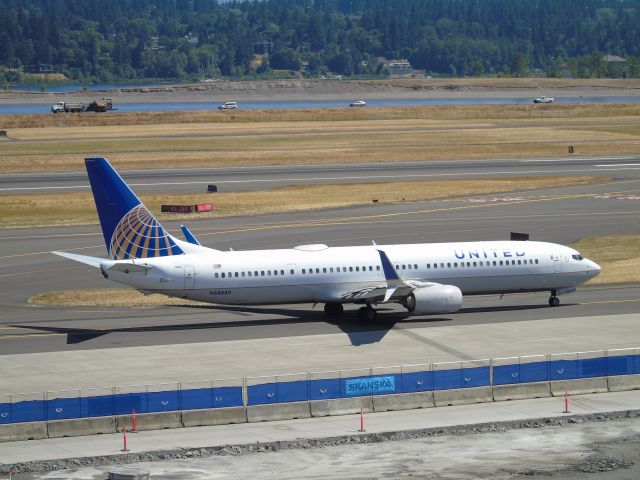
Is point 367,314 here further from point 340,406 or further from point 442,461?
point 442,461

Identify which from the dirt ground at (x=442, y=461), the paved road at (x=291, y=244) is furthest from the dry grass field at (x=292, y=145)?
the dirt ground at (x=442, y=461)

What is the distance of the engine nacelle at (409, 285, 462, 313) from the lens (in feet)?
208

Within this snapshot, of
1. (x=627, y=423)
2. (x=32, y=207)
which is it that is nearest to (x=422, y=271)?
(x=627, y=423)

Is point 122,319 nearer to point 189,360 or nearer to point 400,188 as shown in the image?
point 189,360

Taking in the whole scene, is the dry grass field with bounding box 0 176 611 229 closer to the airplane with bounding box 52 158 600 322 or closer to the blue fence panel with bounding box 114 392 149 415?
the airplane with bounding box 52 158 600 322

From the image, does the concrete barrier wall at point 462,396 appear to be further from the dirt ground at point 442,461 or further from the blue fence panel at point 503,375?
the dirt ground at point 442,461

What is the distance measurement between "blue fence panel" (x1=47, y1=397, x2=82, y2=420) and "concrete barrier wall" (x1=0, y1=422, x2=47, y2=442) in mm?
552

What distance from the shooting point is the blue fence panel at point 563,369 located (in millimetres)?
49875

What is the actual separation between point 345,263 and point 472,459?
2550cm

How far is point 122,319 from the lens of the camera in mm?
67188

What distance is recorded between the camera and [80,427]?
43.7 m

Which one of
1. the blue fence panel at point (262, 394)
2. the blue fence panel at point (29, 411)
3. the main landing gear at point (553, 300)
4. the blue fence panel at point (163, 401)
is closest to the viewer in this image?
the blue fence panel at point (29, 411)

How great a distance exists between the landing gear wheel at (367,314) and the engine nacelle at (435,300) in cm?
254

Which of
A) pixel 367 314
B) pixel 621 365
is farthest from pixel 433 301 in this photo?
pixel 621 365
